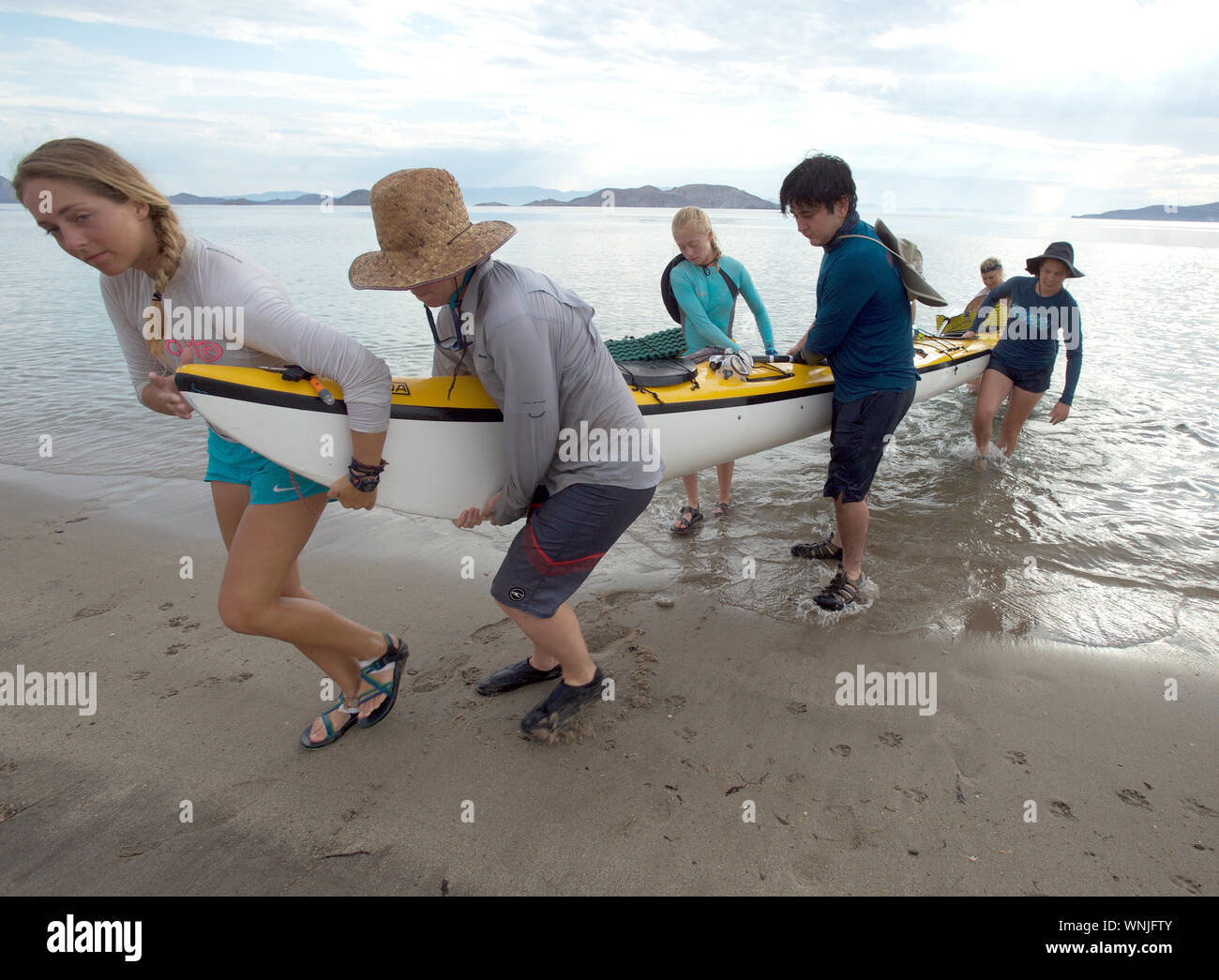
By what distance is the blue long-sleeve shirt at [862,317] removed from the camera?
10.8 ft

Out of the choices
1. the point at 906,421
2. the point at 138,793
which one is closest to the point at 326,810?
the point at 138,793

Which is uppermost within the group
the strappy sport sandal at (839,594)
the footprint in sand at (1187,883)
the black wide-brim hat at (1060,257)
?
the black wide-brim hat at (1060,257)

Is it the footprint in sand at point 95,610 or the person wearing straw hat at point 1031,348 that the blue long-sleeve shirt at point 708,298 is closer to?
the person wearing straw hat at point 1031,348

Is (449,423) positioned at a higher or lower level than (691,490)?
higher

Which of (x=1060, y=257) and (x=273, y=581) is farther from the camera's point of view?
(x=1060, y=257)

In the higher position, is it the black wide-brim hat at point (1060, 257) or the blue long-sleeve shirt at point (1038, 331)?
the black wide-brim hat at point (1060, 257)

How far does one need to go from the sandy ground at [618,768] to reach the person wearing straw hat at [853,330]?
2.07ft

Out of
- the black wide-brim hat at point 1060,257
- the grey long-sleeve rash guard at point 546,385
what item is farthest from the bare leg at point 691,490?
the black wide-brim hat at point 1060,257

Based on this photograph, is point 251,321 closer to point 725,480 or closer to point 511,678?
point 511,678

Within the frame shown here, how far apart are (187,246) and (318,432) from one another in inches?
25.8

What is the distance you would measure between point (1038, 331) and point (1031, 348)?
0.44 feet

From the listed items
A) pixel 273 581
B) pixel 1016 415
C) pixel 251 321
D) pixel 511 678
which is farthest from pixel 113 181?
pixel 1016 415

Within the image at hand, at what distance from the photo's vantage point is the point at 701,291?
442cm

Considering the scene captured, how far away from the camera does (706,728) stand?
2.73 meters
